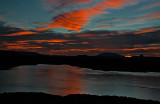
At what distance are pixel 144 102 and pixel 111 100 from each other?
3.22 m

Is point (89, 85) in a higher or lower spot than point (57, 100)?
lower

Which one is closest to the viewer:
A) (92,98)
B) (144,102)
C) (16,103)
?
(16,103)

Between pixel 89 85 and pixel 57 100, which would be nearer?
Answer: pixel 57 100

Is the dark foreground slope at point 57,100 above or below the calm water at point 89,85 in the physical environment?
above

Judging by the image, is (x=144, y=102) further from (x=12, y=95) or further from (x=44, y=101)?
A: (x=12, y=95)

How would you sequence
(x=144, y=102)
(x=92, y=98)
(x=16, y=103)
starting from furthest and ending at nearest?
1. (x=92, y=98)
2. (x=144, y=102)
3. (x=16, y=103)

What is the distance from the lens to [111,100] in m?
18.2

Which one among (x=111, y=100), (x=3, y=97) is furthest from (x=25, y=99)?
(x=111, y=100)

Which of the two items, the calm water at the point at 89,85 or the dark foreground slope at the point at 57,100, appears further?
the calm water at the point at 89,85

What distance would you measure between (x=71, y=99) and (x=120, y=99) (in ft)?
16.8

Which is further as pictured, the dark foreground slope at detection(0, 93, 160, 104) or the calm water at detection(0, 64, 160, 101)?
the calm water at detection(0, 64, 160, 101)

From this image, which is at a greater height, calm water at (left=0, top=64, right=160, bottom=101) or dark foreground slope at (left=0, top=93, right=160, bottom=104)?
dark foreground slope at (left=0, top=93, right=160, bottom=104)

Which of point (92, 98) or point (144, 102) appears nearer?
point (144, 102)

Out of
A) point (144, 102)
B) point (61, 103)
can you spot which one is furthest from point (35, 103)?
point (144, 102)
